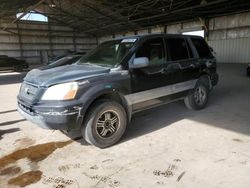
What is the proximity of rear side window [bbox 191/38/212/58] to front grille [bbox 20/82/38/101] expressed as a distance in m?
3.61

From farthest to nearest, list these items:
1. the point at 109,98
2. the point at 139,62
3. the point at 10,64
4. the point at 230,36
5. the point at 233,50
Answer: the point at 10,64 → the point at 230,36 → the point at 233,50 → the point at 139,62 → the point at 109,98

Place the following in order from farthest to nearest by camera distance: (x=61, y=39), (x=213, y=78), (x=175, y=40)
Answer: (x=61, y=39), (x=213, y=78), (x=175, y=40)

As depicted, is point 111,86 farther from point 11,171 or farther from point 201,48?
point 201,48

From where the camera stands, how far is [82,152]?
138 inches

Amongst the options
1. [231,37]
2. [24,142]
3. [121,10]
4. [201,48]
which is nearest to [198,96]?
[201,48]

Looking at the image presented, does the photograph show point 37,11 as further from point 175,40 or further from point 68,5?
point 175,40

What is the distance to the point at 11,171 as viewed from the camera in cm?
305

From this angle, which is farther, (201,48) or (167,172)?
(201,48)

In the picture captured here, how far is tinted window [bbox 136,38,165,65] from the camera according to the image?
4.05 meters

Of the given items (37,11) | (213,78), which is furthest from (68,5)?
(213,78)

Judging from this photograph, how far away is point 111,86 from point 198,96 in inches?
109

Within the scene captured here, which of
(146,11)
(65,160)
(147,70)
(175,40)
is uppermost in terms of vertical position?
(146,11)

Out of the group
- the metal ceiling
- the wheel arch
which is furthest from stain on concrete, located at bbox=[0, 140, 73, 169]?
the metal ceiling

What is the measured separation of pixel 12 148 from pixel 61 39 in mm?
28536
